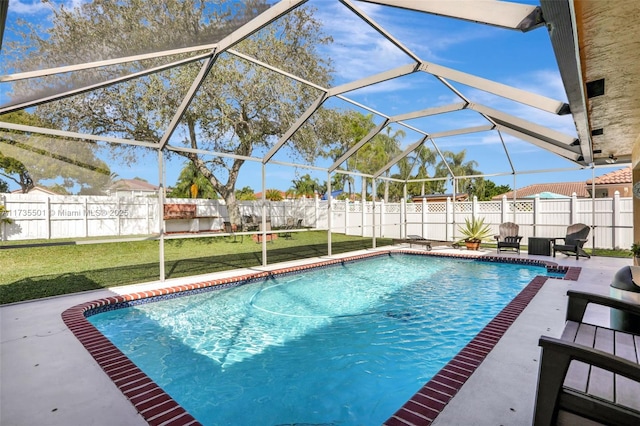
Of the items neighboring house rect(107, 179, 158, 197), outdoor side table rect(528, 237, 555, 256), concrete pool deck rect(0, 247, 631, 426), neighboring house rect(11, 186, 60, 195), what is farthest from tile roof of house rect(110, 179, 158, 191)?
outdoor side table rect(528, 237, 555, 256)

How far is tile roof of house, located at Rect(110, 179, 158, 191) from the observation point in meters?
6.67

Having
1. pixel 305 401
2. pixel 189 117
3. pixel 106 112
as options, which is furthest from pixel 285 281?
pixel 189 117

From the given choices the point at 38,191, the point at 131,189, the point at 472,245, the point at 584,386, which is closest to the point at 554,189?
the point at 472,245

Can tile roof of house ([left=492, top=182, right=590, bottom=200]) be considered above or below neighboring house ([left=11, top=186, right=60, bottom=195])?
above

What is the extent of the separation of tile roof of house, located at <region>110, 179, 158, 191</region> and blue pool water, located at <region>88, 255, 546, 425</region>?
2.57 m

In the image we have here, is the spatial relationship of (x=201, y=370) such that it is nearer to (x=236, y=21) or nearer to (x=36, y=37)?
(x=236, y=21)

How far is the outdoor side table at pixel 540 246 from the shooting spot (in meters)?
9.86

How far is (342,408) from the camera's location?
297cm

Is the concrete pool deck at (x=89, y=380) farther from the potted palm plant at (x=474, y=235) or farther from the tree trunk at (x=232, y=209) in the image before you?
the tree trunk at (x=232, y=209)

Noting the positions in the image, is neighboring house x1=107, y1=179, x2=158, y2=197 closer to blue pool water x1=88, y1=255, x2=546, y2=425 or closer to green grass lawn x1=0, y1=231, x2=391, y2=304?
green grass lawn x1=0, y1=231, x2=391, y2=304

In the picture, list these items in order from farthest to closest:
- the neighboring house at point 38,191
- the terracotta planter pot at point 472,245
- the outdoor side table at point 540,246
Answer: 1. the terracotta planter pot at point 472,245
2. the outdoor side table at point 540,246
3. the neighboring house at point 38,191

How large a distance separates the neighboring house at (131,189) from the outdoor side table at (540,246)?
1043 centimetres

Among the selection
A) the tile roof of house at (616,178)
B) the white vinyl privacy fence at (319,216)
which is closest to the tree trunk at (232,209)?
the white vinyl privacy fence at (319,216)

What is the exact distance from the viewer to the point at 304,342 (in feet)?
14.4
